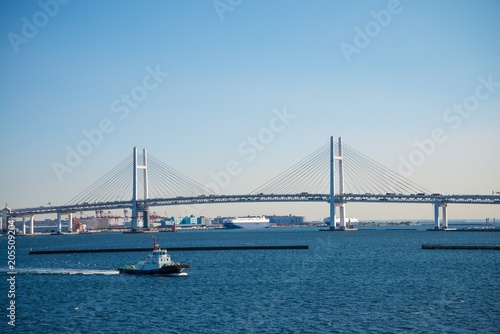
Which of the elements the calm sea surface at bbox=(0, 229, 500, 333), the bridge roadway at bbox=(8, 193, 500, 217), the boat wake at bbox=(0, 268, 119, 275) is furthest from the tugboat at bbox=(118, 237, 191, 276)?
the bridge roadway at bbox=(8, 193, 500, 217)

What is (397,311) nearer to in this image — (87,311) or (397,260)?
(87,311)

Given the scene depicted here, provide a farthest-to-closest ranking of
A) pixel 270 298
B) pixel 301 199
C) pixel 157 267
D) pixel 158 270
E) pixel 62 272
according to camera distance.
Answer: pixel 301 199 → pixel 62 272 → pixel 157 267 → pixel 158 270 → pixel 270 298

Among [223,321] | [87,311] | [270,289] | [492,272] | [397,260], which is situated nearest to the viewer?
[223,321]

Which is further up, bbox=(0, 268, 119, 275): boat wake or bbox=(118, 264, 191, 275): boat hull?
bbox=(118, 264, 191, 275): boat hull

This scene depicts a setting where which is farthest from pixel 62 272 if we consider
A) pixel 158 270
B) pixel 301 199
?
pixel 301 199

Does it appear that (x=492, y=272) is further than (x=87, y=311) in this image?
Yes

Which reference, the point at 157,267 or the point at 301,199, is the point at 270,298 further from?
the point at 301,199

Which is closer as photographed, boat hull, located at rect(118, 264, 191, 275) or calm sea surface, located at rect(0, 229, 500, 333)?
calm sea surface, located at rect(0, 229, 500, 333)

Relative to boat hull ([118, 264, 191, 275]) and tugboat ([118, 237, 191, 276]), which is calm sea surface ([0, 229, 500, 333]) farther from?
tugboat ([118, 237, 191, 276])

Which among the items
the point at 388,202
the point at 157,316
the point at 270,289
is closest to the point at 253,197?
the point at 388,202
